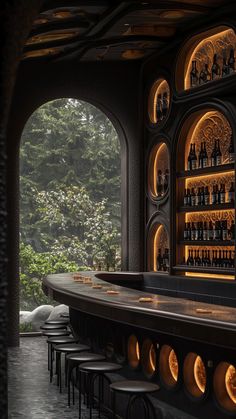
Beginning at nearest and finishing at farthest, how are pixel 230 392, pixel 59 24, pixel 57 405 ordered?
pixel 230 392 < pixel 57 405 < pixel 59 24

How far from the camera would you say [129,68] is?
10.6m

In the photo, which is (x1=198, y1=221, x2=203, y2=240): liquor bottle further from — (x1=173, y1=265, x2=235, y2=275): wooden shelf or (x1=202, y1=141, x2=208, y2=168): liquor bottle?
(x1=202, y1=141, x2=208, y2=168): liquor bottle

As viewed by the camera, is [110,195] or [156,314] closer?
[156,314]

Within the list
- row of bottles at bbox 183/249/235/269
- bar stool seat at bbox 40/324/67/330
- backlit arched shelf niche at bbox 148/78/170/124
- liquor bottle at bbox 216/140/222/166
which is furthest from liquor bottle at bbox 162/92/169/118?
bar stool seat at bbox 40/324/67/330

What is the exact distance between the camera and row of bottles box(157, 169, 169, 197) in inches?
381

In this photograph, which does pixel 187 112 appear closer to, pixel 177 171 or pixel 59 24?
pixel 177 171

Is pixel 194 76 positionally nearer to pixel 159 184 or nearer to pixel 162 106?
pixel 162 106

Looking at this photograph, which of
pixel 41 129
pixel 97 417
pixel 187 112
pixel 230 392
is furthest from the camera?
pixel 41 129

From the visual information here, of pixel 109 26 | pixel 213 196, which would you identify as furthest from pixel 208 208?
pixel 109 26

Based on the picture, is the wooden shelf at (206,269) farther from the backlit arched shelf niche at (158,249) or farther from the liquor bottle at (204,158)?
the liquor bottle at (204,158)

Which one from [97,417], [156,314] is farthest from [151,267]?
[156,314]

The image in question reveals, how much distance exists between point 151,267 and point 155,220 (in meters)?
0.66

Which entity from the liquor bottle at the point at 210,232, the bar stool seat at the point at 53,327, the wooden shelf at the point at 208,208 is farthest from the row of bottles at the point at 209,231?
the bar stool seat at the point at 53,327

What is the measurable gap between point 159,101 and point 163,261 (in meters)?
2.09
